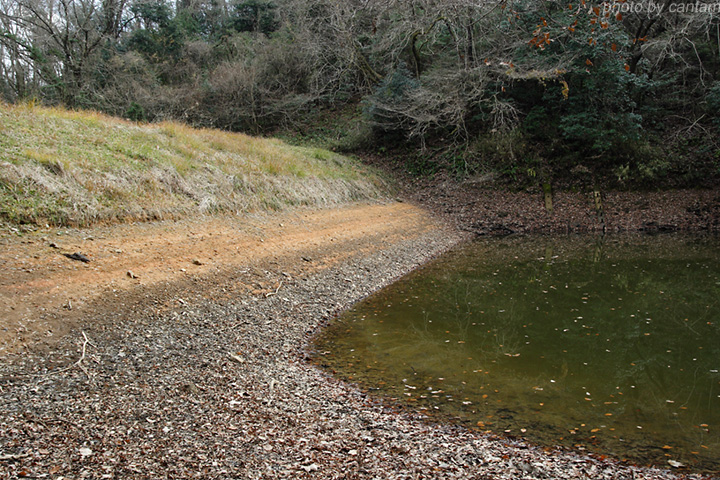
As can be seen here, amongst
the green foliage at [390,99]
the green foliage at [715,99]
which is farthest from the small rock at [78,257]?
the green foliage at [715,99]

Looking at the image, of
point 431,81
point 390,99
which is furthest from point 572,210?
point 390,99

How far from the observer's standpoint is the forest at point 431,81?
55.2ft

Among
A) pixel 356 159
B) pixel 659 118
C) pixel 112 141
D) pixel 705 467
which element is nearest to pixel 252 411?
pixel 705 467

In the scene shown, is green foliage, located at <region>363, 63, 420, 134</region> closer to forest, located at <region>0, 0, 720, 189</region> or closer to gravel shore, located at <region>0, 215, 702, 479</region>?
forest, located at <region>0, 0, 720, 189</region>

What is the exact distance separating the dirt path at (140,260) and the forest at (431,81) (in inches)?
244

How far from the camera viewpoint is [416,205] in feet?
56.6

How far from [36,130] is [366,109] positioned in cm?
1447

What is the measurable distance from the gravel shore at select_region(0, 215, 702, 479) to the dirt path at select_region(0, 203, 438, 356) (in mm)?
413

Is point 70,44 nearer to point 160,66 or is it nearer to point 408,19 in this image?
point 160,66

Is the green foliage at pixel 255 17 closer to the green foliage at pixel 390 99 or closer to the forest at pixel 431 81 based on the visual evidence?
the forest at pixel 431 81

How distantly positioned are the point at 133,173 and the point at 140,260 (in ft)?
10.6

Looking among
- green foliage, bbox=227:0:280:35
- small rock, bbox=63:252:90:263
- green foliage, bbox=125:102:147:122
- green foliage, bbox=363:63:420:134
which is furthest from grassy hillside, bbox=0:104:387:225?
green foliage, bbox=227:0:280:35

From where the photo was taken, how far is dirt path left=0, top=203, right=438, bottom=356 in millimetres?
5199

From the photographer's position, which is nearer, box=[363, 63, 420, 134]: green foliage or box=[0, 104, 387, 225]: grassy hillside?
box=[0, 104, 387, 225]: grassy hillside
